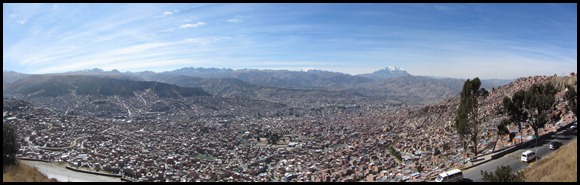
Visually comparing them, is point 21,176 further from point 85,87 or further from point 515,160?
point 85,87

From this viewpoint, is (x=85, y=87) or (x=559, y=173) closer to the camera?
(x=559, y=173)

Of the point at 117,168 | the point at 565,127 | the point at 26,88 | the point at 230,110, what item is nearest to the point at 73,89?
the point at 26,88

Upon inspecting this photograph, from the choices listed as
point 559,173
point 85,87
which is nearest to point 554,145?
point 559,173

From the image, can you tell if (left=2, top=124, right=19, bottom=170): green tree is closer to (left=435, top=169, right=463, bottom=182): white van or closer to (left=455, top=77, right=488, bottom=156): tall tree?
(left=435, top=169, right=463, bottom=182): white van

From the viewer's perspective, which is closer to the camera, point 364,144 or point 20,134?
point 20,134

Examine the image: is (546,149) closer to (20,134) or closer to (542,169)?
(542,169)

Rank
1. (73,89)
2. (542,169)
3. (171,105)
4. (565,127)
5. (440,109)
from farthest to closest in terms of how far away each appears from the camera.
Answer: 1. (73,89)
2. (171,105)
3. (440,109)
4. (565,127)
5. (542,169)

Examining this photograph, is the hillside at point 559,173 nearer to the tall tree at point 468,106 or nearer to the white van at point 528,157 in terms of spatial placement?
the white van at point 528,157

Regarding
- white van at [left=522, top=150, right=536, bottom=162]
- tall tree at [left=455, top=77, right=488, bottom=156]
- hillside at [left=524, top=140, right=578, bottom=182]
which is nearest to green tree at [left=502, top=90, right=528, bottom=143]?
tall tree at [left=455, top=77, right=488, bottom=156]
